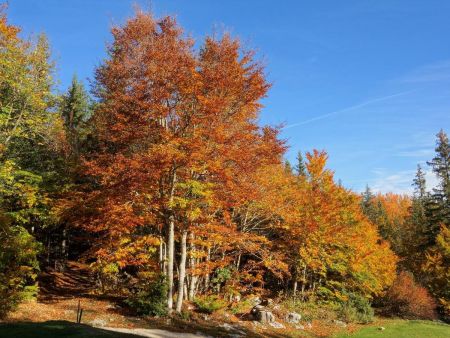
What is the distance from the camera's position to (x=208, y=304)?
66.6 feet

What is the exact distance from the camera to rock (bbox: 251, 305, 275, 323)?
21.7 meters

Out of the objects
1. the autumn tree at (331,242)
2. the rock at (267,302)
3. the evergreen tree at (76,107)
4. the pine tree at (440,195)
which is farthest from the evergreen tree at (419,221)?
the evergreen tree at (76,107)

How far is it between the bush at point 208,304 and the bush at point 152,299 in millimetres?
2892

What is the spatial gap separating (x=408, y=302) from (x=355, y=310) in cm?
906

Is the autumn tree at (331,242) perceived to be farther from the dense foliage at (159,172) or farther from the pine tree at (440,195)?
the pine tree at (440,195)

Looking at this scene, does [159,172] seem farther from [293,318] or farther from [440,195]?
[440,195]

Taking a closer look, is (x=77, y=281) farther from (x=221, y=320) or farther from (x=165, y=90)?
(x=165, y=90)

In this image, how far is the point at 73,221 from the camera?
2058cm

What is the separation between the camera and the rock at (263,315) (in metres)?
21.7

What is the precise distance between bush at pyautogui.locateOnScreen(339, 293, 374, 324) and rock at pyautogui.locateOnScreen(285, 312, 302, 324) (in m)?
5.74

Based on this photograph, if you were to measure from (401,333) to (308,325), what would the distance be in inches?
258

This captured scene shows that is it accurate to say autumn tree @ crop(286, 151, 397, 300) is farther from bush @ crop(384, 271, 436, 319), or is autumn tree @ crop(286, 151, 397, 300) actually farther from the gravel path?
the gravel path

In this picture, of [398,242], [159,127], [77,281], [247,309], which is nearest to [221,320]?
[247,309]

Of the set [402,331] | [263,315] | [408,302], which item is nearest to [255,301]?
[263,315]
